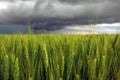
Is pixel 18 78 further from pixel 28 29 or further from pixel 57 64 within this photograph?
pixel 28 29

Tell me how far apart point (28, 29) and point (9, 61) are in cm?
183

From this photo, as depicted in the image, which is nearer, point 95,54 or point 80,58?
point 80,58

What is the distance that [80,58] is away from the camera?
165 cm

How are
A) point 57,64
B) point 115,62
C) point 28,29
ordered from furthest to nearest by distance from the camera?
point 28,29, point 115,62, point 57,64

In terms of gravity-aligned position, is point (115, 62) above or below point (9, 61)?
below

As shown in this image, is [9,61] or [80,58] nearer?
[9,61]

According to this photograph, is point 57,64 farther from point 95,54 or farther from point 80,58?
point 95,54

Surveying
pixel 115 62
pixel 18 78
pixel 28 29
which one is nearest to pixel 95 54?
pixel 115 62

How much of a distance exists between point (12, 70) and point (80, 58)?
47cm

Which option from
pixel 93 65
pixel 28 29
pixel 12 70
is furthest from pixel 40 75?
pixel 28 29

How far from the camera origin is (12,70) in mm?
1402

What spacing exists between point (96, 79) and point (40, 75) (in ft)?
1.06

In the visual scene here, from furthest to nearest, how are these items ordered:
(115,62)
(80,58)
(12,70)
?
(115,62) → (80,58) → (12,70)

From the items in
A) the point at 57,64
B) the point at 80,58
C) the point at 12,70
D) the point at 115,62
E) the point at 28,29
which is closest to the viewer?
the point at 12,70
